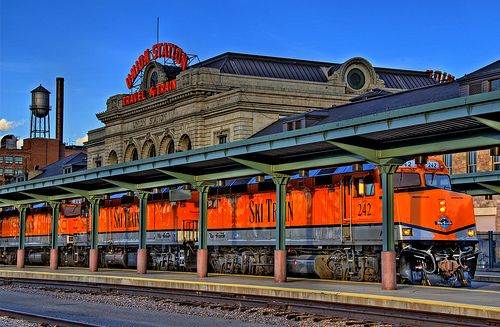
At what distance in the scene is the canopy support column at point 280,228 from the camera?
26531 mm

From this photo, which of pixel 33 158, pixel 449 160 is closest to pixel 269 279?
pixel 449 160

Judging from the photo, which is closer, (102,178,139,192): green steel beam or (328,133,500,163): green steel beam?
(328,133,500,163): green steel beam

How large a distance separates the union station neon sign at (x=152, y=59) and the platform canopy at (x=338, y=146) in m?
40.2

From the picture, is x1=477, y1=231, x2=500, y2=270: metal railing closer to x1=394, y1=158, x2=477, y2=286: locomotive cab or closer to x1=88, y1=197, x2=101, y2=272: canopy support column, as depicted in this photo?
x1=394, y1=158, x2=477, y2=286: locomotive cab

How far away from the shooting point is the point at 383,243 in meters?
23.0

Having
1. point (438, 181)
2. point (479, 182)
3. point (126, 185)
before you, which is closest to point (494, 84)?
point (479, 182)

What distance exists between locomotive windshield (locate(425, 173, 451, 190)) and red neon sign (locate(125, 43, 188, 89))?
165 ft

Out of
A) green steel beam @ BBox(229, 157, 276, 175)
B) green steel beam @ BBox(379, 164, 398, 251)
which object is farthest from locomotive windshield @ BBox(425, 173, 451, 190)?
green steel beam @ BBox(229, 157, 276, 175)

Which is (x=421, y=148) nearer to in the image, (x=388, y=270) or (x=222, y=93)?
(x=388, y=270)

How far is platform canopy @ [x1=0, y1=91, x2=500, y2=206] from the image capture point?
1927 centimetres

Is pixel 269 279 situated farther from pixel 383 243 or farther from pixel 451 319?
pixel 451 319

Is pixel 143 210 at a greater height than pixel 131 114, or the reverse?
pixel 131 114

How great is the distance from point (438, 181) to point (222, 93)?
42972 millimetres

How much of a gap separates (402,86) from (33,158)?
81075 mm
